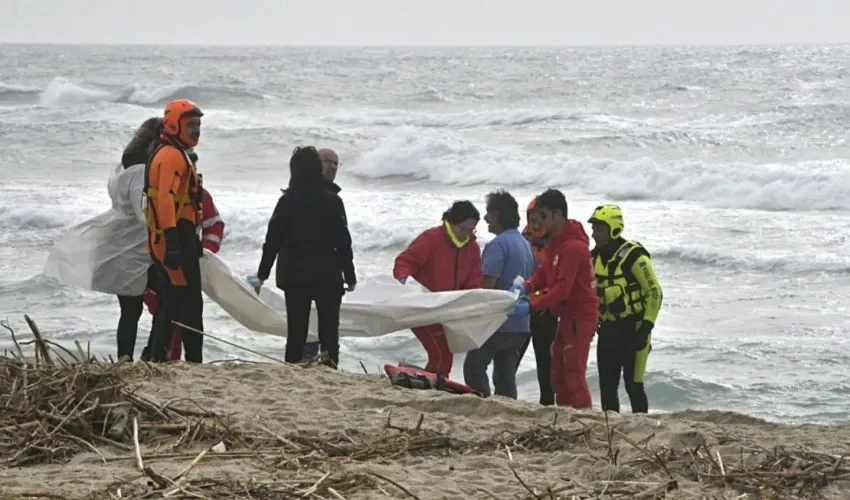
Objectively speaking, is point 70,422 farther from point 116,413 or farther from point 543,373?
point 543,373

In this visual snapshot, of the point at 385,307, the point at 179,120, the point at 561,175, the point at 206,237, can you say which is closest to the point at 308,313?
the point at 385,307

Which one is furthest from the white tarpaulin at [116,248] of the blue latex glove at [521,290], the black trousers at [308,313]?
the blue latex glove at [521,290]

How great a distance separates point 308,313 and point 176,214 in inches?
45.2

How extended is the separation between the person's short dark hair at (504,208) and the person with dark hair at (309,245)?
0.98 meters

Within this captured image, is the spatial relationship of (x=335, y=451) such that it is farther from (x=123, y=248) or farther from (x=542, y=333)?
(x=123, y=248)

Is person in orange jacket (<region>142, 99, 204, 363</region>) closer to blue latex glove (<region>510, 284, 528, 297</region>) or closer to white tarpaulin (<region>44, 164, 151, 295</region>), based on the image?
white tarpaulin (<region>44, 164, 151, 295</region>)

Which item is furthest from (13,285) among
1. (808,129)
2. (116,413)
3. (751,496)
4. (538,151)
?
(808,129)

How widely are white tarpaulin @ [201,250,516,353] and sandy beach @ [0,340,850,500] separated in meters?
1.44

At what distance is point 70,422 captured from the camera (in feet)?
18.2

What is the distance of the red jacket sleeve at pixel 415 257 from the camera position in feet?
28.8

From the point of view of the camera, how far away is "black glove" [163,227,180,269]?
24.8 feet

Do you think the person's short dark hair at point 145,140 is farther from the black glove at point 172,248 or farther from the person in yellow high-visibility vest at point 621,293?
the person in yellow high-visibility vest at point 621,293

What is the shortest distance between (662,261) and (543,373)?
9225 millimetres

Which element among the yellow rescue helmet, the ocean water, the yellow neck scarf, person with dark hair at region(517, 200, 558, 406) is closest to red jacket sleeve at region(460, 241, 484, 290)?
the yellow neck scarf
